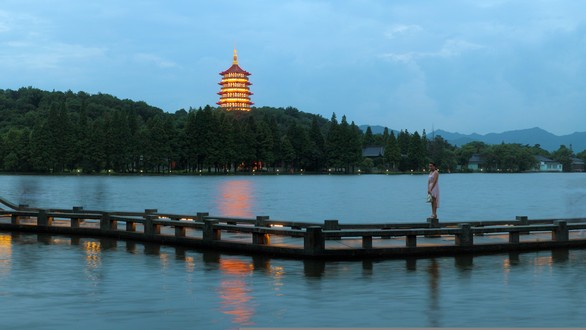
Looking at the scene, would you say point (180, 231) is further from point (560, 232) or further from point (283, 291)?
point (560, 232)

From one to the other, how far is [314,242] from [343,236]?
1598 millimetres

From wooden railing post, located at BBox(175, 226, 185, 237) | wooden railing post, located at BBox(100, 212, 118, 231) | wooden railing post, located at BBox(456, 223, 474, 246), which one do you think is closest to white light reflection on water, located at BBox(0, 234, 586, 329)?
wooden railing post, located at BBox(456, 223, 474, 246)

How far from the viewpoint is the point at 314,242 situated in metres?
18.7

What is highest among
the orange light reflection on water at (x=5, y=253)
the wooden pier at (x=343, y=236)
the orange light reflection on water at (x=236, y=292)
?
the wooden pier at (x=343, y=236)

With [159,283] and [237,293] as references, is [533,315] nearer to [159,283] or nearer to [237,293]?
[237,293]

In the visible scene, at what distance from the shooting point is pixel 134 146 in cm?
15425

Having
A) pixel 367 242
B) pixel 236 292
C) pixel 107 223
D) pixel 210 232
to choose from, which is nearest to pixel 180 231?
pixel 210 232

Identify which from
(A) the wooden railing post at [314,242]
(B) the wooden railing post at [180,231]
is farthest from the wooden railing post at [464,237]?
(B) the wooden railing post at [180,231]

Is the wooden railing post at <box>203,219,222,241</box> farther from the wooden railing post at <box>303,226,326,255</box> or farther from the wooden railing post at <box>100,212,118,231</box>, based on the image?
the wooden railing post at <box>100,212,118,231</box>

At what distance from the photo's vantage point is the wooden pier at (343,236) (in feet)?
63.0

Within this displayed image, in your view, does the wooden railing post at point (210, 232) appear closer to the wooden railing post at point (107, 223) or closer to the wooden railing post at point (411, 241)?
the wooden railing post at point (107, 223)

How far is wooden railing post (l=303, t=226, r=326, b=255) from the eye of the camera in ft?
61.3

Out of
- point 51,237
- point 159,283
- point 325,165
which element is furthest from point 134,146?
point 159,283

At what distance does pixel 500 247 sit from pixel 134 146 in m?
140
